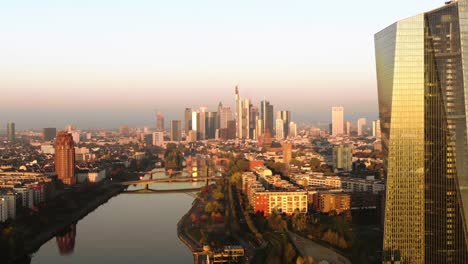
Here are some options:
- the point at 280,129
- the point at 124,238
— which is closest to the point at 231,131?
the point at 280,129

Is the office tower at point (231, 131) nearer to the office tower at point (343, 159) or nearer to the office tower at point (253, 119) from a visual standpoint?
the office tower at point (253, 119)

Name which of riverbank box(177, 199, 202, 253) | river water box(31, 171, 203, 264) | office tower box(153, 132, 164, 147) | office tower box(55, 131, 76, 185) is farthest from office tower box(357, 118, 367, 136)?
riverbank box(177, 199, 202, 253)

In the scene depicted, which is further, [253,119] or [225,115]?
[225,115]

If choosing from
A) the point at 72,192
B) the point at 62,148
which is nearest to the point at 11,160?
the point at 62,148

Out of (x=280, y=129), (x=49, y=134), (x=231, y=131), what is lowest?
(x=49, y=134)

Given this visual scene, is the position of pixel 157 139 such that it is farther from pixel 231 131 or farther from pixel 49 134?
pixel 49 134

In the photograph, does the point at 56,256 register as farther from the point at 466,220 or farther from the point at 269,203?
the point at 466,220
